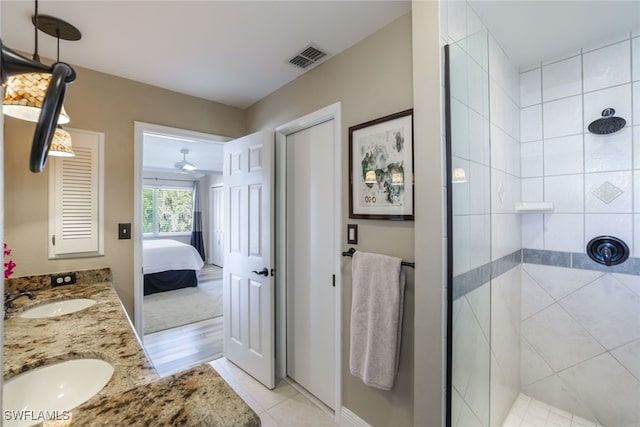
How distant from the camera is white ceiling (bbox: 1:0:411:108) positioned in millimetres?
1509

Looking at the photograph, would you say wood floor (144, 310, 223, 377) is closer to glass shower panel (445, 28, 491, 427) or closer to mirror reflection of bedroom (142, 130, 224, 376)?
mirror reflection of bedroom (142, 130, 224, 376)

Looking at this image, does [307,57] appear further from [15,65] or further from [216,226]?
[216,226]

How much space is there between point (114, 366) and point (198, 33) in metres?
1.72

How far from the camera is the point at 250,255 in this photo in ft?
8.16

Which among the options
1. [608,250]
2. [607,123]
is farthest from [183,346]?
Answer: [607,123]

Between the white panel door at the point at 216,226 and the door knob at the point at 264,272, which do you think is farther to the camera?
the white panel door at the point at 216,226

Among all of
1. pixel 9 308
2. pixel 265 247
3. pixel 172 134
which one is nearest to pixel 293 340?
pixel 265 247

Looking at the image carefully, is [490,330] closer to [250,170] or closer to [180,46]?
[250,170]

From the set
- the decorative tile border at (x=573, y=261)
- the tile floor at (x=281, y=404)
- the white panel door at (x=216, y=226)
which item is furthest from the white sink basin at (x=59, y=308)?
the white panel door at (x=216, y=226)

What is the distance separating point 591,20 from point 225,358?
3.56 meters

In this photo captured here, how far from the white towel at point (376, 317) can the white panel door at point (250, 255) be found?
0.84 m

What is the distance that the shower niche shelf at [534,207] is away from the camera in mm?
1861

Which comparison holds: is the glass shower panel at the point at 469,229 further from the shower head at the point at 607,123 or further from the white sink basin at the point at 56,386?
the white sink basin at the point at 56,386

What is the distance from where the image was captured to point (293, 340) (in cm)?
243
